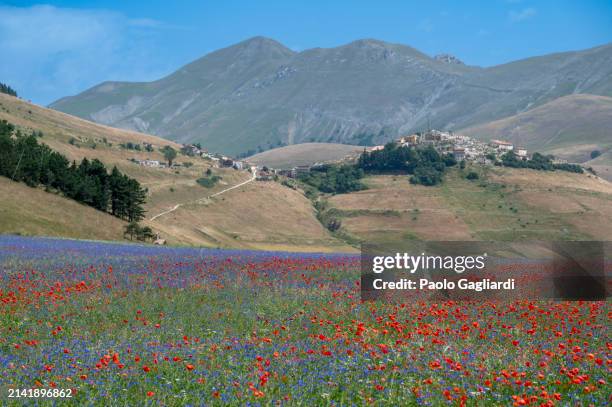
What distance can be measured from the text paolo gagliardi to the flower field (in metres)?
1.09

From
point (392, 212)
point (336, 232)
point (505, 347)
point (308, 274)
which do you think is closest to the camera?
point (505, 347)

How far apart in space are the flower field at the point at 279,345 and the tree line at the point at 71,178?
53.9m

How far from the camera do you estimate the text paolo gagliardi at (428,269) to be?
19.3m

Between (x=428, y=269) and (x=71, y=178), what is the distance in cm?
6136

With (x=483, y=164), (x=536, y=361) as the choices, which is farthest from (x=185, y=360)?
(x=483, y=164)

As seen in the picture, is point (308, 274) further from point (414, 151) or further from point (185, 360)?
point (414, 151)

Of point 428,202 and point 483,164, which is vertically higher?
point 483,164

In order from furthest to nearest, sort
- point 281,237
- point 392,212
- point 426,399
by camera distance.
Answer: point 392,212
point 281,237
point 426,399

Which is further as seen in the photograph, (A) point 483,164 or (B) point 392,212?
(A) point 483,164

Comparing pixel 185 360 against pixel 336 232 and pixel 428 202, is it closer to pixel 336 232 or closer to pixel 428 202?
pixel 336 232

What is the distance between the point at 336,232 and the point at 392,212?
52.9ft

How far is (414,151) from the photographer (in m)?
199

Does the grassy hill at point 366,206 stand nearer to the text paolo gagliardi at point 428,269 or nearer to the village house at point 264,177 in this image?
the village house at point 264,177

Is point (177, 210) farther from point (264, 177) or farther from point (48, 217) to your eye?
point (48, 217)
